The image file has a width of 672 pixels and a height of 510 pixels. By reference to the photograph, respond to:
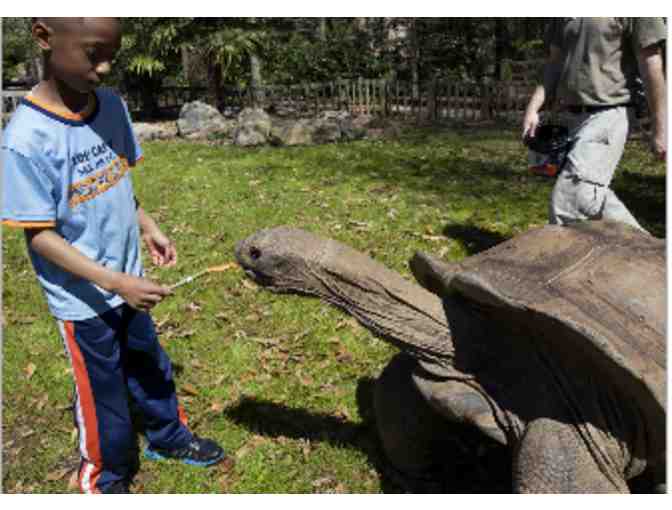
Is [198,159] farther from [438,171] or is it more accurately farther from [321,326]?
[321,326]

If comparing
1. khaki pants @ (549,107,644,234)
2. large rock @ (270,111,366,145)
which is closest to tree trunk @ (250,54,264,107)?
large rock @ (270,111,366,145)

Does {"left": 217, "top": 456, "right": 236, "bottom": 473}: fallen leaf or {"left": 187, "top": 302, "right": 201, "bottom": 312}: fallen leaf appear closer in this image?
{"left": 217, "top": 456, "right": 236, "bottom": 473}: fallen leaf

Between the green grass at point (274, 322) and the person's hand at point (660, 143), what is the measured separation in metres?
1.73

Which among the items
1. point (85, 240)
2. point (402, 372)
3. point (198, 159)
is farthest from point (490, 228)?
point (198, 159)

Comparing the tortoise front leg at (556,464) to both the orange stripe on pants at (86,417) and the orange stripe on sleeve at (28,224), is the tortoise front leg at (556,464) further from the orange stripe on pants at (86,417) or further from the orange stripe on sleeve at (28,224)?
the orange stripe on sleeve at (28,224)

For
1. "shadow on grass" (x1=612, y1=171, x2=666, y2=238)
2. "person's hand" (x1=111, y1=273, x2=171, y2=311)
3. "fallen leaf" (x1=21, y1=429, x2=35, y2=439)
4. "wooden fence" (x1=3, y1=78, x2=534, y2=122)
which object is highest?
"wooden fence" (x1=3, y1=78, x2=534, y2=122)

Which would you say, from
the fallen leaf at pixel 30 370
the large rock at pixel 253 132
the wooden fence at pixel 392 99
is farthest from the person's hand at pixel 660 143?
the wooden fence at pixel 392 99

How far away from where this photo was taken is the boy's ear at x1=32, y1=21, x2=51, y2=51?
5.55ft

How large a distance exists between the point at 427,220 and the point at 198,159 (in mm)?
4639

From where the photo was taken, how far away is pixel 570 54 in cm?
328

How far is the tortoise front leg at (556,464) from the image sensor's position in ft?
5.87

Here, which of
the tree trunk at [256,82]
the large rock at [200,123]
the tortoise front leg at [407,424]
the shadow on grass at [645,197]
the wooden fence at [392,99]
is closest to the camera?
the tortoise front leg at [407,424]

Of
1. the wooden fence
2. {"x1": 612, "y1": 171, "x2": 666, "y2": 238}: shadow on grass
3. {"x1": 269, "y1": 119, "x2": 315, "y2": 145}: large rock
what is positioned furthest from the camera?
the wooden fence

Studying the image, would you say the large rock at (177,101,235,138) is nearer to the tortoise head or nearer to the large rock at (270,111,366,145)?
the large rock at (270,111,366,145)
